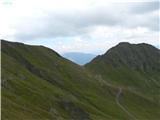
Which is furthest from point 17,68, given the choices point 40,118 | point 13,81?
point 40,118

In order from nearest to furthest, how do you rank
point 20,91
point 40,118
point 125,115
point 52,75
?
point 40,118, point 20,91, point 125,115, point 52,75

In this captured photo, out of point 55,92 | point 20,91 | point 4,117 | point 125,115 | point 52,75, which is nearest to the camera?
point 4,117

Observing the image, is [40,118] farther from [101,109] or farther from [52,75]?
[52,75]

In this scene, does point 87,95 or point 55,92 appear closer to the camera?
point 55,92

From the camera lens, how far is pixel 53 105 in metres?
143

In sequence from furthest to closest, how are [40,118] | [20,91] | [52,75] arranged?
[52,75] → [20,91] → [40,118]

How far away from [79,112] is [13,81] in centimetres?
2803

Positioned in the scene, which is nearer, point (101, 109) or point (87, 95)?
point (101, 109)

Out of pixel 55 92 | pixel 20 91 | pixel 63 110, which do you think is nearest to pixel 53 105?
pixel 63 110

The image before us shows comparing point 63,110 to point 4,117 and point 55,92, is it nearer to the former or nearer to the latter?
point 55,92

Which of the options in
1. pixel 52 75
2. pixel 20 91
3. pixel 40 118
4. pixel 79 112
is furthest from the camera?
pixel 52 75

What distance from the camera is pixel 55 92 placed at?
6604 inches

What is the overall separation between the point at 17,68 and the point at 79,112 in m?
40.9

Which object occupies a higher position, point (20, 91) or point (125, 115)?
point (20, 91)
